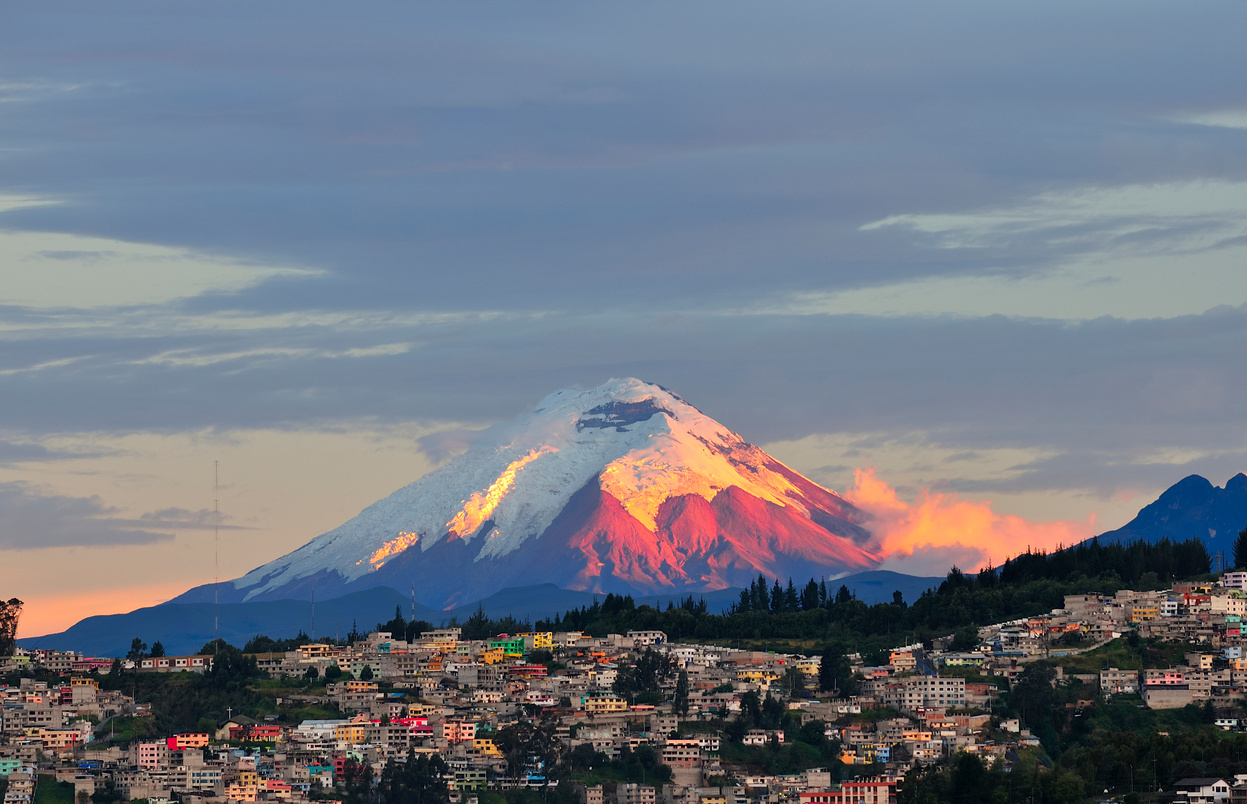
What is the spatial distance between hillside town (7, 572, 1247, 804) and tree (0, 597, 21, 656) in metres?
1.87

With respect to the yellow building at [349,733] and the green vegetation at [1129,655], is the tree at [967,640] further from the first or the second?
the yellow building at [349,733]

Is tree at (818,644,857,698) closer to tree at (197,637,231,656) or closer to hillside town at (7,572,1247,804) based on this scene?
hillside town at (7,572,1247,804)

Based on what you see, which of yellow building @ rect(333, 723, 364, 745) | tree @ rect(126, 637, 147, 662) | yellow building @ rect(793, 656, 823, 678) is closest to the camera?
yellow building @ rect(333, 723, 364, 745)

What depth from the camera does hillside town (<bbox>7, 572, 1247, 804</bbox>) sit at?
486 feet

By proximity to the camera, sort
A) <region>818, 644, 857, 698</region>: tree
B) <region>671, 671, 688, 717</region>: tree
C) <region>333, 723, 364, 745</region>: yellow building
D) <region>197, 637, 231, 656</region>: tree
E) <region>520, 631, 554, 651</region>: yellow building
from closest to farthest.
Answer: <region>333, 723, 364, 745</region>: yellow building, <region>671, 671, 688, 717</region>: tree, <region>818, 644, 857, 698</region>: tree, <region>197, 637, 231, 656</region>: tree, <region>520, 631, 554, 651</region>: yellow building

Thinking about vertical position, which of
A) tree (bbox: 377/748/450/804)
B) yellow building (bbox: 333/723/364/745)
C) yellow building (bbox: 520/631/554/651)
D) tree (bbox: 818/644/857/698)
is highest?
yellow building (bbox: 520/631/554/651)

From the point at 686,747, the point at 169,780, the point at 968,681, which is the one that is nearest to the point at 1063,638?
the point at 968,681

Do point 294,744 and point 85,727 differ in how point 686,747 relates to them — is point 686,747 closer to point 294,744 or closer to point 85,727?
point 294,744

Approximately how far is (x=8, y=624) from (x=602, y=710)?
177 ft

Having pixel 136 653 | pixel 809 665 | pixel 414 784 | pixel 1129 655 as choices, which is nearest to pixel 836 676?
pixel 809 665

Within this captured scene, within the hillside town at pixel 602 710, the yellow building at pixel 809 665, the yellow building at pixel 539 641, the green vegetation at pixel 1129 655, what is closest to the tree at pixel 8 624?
the hillside town at pixel 602 710

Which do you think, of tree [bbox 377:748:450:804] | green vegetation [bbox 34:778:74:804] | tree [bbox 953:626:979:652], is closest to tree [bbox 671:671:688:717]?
tree [bbox 377:748:450:804]

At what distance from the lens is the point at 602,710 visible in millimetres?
166250

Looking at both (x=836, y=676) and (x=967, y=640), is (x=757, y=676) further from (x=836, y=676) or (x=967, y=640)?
(x=967, y=640)
